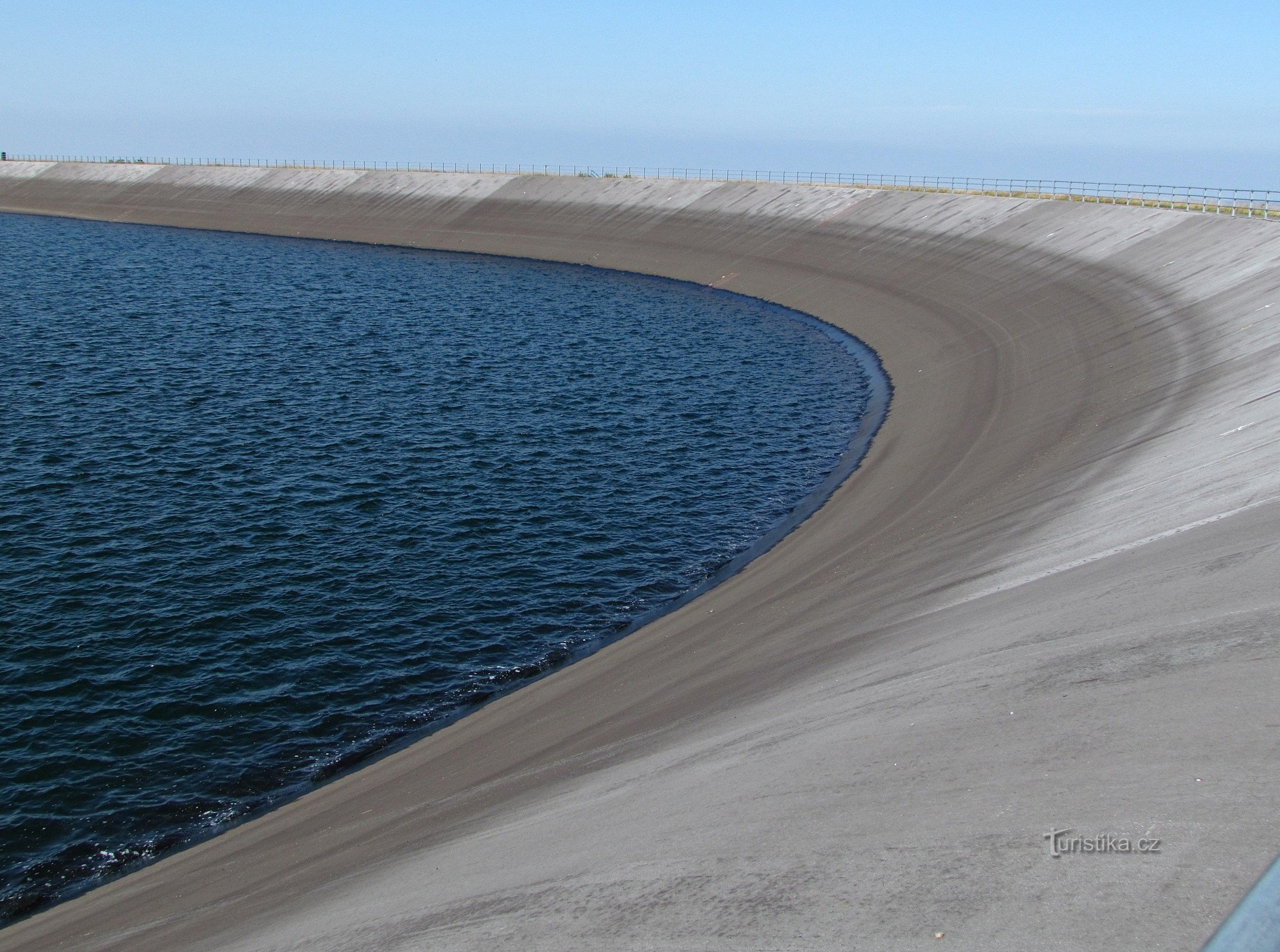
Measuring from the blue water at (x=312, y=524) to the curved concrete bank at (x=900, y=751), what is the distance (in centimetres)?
187

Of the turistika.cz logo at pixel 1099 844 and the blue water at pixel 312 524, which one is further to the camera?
the blue water at pixel 312 524

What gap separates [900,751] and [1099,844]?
13.0 feet

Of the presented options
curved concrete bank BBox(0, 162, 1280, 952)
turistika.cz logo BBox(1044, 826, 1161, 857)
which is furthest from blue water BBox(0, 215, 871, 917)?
turistika.cz logo BBox(1044, 826, 1161, 857)

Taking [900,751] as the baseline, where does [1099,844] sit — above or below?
above

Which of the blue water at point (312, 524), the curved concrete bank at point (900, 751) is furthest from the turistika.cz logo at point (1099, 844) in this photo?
the blue water at point (312, 524)

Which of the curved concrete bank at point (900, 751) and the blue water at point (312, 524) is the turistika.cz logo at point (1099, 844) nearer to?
the curved concrete bank at point (900, 751)

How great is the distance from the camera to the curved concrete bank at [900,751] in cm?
1134

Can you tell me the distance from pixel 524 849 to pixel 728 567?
16712mm

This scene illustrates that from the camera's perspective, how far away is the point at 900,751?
49.0 ft

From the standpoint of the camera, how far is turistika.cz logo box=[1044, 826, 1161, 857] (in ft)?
36.0

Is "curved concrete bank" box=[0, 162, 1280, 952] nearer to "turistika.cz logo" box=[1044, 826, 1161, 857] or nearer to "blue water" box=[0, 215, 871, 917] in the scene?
"turistika.cz logo" box=[1044, 826, 1161, 857]

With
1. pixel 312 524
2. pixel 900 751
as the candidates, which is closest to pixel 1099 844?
pixel 900 751

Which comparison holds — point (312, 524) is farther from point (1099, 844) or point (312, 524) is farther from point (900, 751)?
point (1099, 844)

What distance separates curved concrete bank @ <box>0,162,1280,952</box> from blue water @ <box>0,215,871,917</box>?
1.87 m
